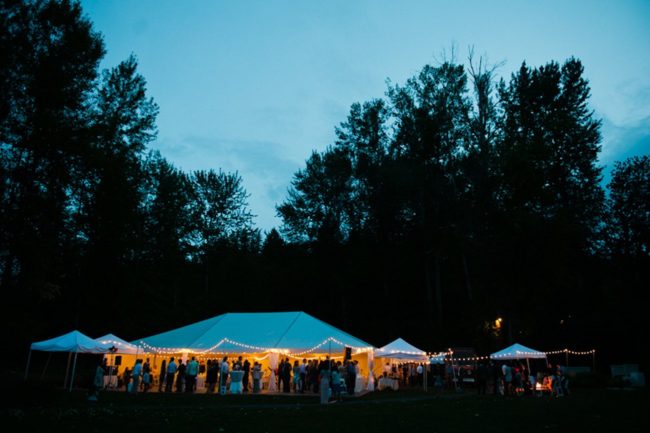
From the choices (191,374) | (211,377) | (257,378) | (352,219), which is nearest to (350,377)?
(257,378)

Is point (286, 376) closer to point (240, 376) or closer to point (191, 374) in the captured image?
point (240, 376)

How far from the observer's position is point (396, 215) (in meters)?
33.9

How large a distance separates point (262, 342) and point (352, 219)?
16686 mm

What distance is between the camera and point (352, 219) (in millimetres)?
36250

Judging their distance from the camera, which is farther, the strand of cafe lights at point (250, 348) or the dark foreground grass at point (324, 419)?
the strand of cafe lights at point (250, 348)

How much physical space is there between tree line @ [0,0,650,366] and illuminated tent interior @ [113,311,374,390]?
5.74 meters

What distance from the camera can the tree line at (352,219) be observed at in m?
18.3

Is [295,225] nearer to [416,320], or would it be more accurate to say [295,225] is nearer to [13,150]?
[416,320]

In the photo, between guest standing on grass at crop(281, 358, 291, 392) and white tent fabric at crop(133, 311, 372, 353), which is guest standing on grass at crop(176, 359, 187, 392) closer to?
white tent fabric at crop(133, 311, 372, 353)

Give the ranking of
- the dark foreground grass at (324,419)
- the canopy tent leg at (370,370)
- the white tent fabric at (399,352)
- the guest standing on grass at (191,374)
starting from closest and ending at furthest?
1. the dark foreground grass at (324,419)
2. the guest standing on grass at (191,374)
3. the white tent fabric at (399,352)
4. the canopy tent leg at (370,370)

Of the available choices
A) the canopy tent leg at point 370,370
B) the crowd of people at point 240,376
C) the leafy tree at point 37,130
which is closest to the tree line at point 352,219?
the leafy tree at point 37,130

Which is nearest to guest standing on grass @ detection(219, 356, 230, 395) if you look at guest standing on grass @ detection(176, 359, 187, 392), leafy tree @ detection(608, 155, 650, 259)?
guest standing on grass @ detection(176, 359, 187, 392)

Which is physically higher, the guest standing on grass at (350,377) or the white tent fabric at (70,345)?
the white tent fabric at (70,345)

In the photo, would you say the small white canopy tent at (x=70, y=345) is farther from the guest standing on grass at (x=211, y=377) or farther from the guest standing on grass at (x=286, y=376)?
the guest standing on grass at (x=286, y=376)
